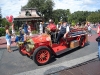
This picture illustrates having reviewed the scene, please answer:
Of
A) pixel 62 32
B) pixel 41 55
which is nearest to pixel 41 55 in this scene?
pixel 41 55

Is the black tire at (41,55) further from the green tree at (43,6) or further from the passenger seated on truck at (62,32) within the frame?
the green tree at (43,6)

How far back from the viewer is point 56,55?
26.0 ft

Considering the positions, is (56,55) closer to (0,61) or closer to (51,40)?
(51,40)

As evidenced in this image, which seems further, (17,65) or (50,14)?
(50,14)

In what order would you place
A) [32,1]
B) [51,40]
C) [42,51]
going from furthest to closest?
[32,1] → [51,40] → [42,51]

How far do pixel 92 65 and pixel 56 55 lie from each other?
191 centimetres

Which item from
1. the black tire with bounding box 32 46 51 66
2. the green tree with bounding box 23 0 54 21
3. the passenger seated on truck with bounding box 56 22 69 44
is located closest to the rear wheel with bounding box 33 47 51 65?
the black tire with bounding box 32 46 51 66

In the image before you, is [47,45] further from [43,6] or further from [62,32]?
[43,6]

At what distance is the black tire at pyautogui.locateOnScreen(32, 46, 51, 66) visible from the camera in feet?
22.5

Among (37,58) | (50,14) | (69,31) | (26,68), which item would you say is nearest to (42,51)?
(37,58)

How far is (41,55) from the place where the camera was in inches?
276

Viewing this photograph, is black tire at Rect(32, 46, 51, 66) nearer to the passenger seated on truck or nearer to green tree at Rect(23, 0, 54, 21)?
the passenger seated on truck

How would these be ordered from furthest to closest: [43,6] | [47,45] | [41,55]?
[43,6]
[47,45]
[41,55]

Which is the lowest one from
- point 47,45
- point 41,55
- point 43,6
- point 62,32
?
point 41,55
